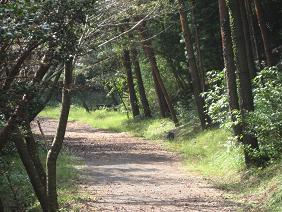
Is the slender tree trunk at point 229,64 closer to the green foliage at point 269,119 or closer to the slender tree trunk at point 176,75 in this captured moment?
the green foliage at point 269,119

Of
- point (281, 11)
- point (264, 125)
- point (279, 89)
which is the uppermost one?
point (281, 11)

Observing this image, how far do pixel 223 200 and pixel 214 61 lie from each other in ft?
47.4

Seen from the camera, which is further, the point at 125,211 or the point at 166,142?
the point at 166,142

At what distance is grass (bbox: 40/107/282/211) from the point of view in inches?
417

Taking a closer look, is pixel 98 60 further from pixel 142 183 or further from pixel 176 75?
pixel 142 183

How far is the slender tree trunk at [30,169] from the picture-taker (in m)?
8.93

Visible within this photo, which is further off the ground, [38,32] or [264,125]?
[38,32]

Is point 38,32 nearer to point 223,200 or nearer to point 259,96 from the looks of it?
point 223,200

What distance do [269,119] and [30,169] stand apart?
18.6 feet

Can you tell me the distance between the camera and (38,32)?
5.54 m

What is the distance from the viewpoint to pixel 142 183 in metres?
13.9

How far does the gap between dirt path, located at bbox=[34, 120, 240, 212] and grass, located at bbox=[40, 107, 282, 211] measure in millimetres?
452

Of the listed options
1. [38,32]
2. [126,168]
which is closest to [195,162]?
[126,168]

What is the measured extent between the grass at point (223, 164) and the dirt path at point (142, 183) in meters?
0.45
